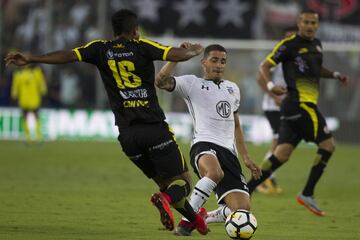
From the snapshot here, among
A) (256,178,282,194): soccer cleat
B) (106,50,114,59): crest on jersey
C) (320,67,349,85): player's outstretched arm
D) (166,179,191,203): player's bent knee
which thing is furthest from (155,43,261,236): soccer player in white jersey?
(256,178,282,194): soccer cleat

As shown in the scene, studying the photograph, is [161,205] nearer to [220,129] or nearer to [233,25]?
[220,129]

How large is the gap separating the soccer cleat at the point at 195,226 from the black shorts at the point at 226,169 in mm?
368

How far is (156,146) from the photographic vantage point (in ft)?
32.8

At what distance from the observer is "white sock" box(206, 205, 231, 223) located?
10.6 m

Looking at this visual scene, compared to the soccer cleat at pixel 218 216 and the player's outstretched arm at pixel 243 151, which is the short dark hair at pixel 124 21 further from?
the soccer cleat at pixel 218 216

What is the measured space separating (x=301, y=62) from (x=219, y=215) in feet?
12.0

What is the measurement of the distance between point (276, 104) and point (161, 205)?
22.3 ft

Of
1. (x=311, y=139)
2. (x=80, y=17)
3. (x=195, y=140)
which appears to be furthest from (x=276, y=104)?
(x=80, y=17)

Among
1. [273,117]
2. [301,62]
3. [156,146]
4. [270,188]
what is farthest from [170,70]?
[273,117]

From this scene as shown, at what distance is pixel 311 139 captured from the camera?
1362cm

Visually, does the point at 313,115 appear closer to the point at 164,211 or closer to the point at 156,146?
the point at 156,146

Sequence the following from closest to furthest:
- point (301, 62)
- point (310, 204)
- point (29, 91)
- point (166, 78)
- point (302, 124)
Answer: point (166, 78), point (310, 204), point (302, 124), point (301, 62), point (29, 91)

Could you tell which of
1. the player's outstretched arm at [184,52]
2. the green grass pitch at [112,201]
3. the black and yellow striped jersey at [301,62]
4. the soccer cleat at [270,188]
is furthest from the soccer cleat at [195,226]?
the soccer cleat at [270,188]

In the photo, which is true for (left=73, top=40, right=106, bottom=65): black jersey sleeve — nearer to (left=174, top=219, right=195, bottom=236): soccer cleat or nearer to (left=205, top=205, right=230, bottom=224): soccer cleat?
(left=174, top=219, right=195, bottom=236): soccer cleat
